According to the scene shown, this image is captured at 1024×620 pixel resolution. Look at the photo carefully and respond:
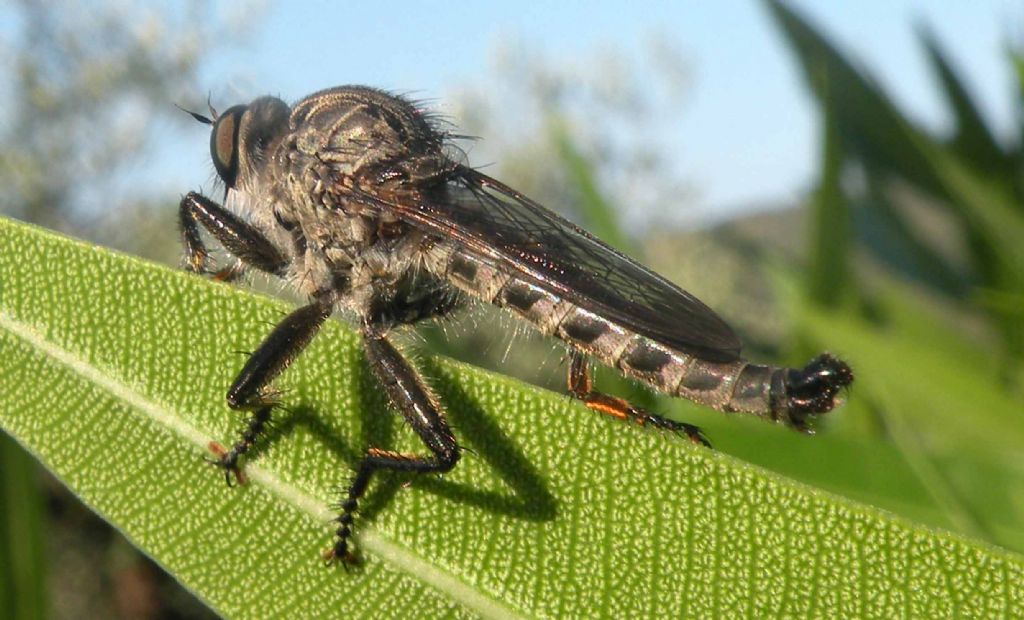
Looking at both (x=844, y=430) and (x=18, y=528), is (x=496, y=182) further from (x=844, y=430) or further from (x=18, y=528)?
(x=844, y=430)

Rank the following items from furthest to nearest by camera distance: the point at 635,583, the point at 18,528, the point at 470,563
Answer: the point at 18,528
the point at 470,563
the point at 635,583

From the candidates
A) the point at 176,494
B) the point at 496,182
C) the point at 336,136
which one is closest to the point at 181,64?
the point at 336,136

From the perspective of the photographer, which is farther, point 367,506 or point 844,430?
point 844,430

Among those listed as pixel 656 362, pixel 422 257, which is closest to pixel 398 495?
pixel 656 362

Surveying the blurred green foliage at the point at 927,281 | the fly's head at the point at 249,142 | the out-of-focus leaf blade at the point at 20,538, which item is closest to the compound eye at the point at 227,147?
the fly's head at the point at 249,142

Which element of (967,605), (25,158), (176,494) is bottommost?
(25,158)
